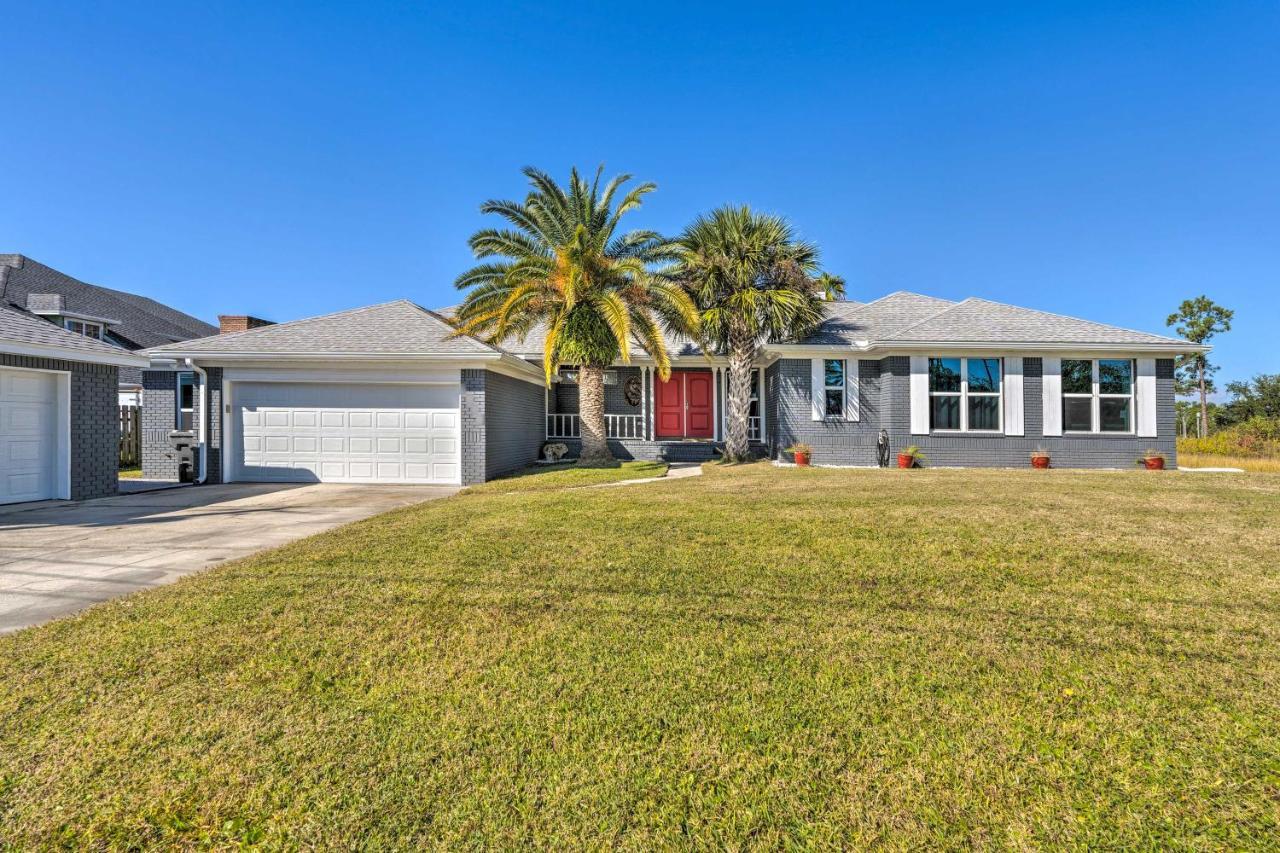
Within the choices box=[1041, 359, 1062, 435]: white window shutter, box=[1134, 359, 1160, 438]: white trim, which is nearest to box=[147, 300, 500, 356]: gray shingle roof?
box=[1041, 359, 1062, 435]: white window shutter

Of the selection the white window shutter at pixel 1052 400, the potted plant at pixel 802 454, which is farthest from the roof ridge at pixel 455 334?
the white window shutter at pixel 1052 400

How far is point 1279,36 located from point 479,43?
19.0m

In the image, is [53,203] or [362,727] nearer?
[362,727]

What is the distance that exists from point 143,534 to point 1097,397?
1925cm

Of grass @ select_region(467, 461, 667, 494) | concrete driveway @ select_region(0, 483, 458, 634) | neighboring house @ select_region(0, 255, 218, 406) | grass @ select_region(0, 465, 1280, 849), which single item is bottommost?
grass @ select_region(0, 465, 1280, 849)

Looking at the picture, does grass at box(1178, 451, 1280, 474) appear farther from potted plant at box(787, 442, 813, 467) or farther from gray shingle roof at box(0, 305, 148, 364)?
gray shingle roof at box(0, 305, 148, 364)

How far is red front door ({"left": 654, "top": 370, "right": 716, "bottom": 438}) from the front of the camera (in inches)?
673

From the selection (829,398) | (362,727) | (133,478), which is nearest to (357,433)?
(133,478)

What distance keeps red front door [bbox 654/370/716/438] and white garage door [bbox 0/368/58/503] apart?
43.7 feet

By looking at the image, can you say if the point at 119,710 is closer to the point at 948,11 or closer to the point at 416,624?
the point at 416,624

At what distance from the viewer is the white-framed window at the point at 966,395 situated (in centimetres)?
1391

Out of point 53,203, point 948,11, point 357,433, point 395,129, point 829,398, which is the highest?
point 948,11

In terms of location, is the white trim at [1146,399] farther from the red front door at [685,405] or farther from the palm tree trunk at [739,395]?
the red front door at [685,405]

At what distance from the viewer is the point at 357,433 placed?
12078 millimetres
